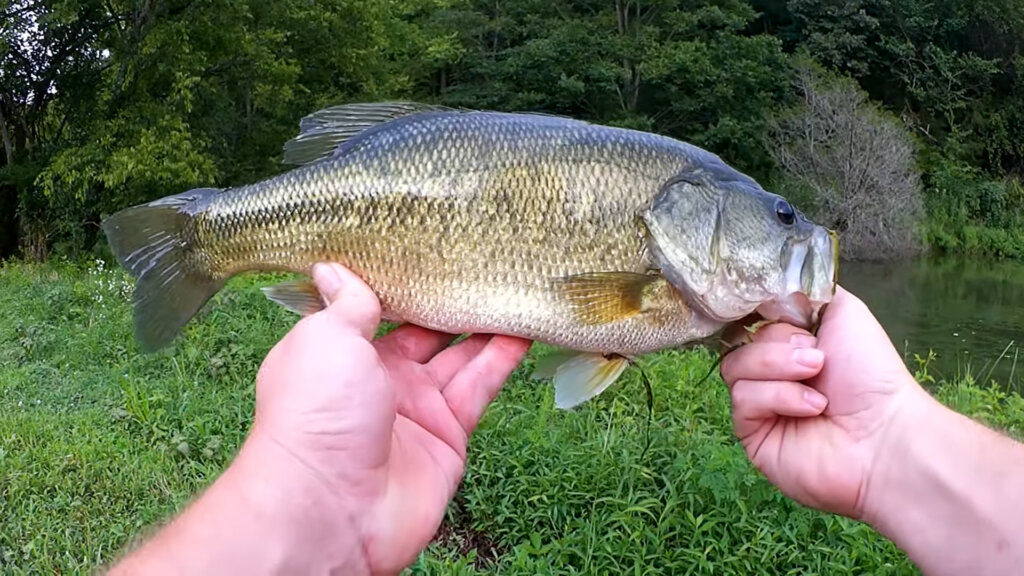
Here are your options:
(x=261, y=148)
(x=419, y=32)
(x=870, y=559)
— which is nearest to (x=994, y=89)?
(x=419, y=32)

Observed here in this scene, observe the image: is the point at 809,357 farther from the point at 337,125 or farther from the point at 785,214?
the point at 337,125

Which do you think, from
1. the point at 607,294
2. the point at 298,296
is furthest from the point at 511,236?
the point at 298,296

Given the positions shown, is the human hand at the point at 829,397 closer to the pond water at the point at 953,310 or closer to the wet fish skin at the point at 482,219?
the wet fish skin at the point at 482,219

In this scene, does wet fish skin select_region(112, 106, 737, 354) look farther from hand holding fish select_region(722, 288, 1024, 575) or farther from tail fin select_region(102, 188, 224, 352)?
hand holding fish select_region(722, 288, 1024, 575)

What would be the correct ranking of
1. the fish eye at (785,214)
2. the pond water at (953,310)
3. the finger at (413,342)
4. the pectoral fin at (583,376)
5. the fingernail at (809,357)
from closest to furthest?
the fingernail at (809,357) → the fish eye at (785,214) → the pectoral fin at (583,376) → the finger at (413,342) → the pond water at (953,310)

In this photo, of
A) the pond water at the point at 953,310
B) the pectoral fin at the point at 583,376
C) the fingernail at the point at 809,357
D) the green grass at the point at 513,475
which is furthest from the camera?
the pond water at the point at 953,310

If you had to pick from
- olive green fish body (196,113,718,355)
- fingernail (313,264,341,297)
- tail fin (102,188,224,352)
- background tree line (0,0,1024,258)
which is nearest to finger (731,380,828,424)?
olive green fish body (196,113,718,355)

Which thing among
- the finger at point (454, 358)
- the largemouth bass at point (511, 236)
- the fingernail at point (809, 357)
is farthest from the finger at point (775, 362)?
the finger at point (454, 358)
